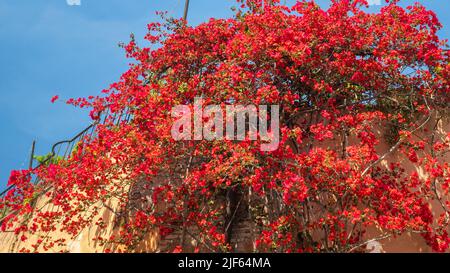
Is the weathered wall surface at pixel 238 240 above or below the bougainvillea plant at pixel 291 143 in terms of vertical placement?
below

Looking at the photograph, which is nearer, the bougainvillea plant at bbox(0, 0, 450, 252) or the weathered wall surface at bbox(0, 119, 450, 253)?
the bougainvillea plant at bbox(0, 0, 450, 252)

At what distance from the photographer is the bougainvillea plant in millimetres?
7359

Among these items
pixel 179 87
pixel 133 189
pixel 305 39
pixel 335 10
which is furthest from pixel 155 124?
pixel 335 10

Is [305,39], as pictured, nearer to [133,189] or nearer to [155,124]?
[155,124]

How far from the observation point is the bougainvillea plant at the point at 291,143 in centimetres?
736

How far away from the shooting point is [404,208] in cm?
707

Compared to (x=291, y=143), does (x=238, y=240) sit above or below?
below

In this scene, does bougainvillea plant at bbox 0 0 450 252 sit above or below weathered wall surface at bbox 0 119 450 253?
above

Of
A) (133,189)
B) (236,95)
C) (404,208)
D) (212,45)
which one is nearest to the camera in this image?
(404,208)

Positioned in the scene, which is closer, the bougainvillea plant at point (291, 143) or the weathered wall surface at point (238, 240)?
the bougainvillea plant at point (291, 143)

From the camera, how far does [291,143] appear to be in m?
9.04

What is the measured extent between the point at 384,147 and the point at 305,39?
2959 mm
